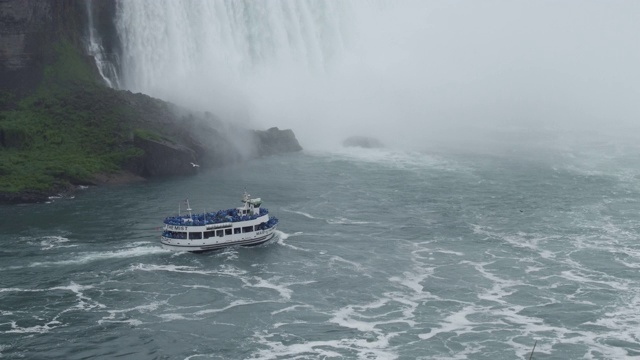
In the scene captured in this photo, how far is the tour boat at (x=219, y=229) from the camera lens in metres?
92.0

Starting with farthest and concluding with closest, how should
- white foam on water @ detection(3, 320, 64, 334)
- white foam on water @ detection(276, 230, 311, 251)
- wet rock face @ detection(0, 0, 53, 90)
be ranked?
wet rock face @ detection(0, 0, 53, 90) < white foam on water @ detection(276, 230, 311, 251) < white foam on water @ detection(3, 320, 64, 334)

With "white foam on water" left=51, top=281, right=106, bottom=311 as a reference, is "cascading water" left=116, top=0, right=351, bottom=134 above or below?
above

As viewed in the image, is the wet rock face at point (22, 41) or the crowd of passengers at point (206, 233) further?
the wet rock face at point (22, 41)

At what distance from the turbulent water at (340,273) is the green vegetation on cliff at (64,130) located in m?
7.49

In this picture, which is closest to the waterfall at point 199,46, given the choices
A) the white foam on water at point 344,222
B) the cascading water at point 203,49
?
the cascading water at point 203,49

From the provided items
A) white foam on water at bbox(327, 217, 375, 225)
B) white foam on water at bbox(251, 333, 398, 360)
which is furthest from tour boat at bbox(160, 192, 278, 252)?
white foam on water at bbox(251, 333, 398, 360)

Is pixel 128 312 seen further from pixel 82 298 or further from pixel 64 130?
pixel 64 130

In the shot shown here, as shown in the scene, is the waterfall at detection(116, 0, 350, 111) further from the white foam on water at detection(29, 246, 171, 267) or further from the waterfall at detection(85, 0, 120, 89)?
the white foam on water at detection(29, 246, 171, 267)

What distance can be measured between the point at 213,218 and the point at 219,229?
260cm

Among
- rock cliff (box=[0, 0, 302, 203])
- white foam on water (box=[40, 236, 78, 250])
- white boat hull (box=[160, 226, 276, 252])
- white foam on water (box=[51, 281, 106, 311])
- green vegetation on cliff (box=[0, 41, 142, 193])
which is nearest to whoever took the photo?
white foam on water (box=[51, 281, 106, 311])

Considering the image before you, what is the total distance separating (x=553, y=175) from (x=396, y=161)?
1001 inches

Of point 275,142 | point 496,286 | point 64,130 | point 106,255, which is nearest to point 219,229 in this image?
point 106,255

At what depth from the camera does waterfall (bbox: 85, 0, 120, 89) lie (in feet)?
483

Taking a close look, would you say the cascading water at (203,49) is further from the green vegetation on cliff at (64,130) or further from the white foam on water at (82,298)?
the white foam on water at (82,298)
